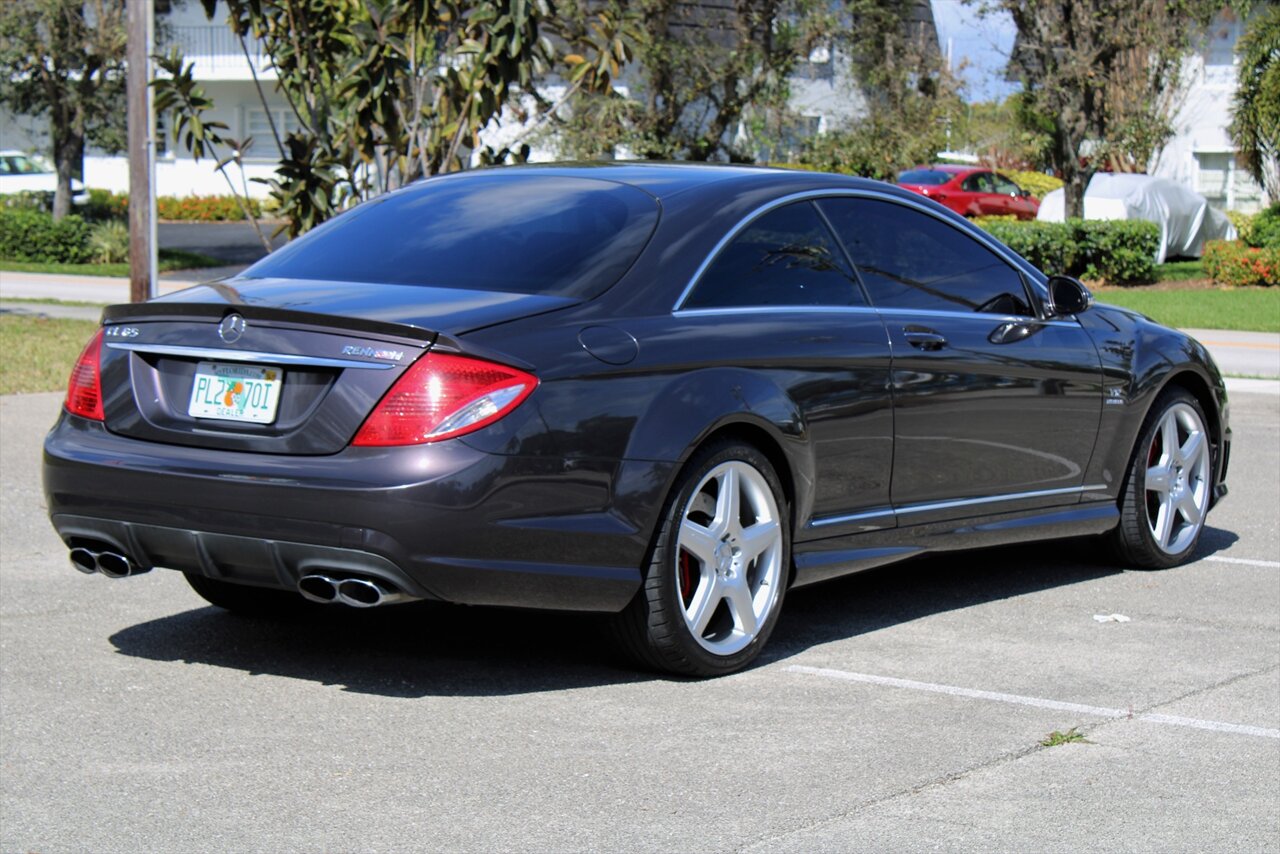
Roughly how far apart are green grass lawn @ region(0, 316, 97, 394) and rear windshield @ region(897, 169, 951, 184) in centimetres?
2273

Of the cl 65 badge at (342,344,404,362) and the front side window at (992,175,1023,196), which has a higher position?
the cl 65 badge at (342,344,404,362)

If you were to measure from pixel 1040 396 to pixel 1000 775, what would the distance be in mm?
2478

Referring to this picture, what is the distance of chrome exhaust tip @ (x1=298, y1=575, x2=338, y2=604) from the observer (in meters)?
4.91

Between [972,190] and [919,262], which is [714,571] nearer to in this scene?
[919,262]

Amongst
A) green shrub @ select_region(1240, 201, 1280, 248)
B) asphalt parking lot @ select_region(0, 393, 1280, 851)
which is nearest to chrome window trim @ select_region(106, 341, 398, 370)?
asphalt parking lot @ select_region(0, 393, 1280, 851)

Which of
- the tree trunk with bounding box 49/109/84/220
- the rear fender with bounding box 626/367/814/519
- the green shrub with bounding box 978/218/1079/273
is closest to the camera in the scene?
the rear fender with bounding box 626/367/814/519

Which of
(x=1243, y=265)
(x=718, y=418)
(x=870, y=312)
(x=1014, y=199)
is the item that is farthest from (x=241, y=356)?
(x=1014, y=199)

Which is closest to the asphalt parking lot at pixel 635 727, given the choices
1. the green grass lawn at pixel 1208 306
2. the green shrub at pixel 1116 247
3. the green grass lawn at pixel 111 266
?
the green grass lawn at pixel 1208 306

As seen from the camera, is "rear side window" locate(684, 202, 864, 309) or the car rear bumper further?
"rear side window" locate(684, 202, 864, 309)

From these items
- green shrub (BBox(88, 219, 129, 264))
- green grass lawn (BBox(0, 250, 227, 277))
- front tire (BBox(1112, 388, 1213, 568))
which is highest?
front tire (BBox(1112, 388, 1213, 568))

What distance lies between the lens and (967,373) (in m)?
6.38

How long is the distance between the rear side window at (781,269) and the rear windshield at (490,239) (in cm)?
28

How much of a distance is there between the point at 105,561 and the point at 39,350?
1073 cm

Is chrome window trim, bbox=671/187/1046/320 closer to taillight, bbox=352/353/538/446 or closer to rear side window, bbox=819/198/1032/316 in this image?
rear side window, bbox=819/198/1032/316
